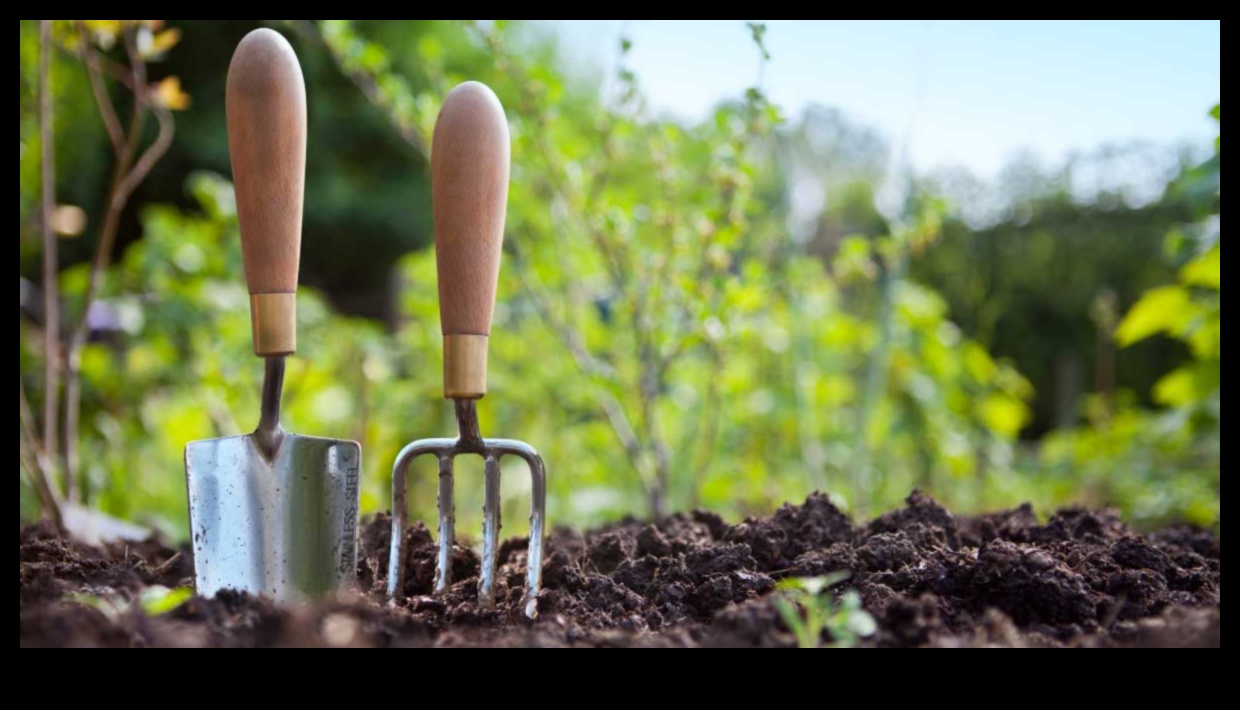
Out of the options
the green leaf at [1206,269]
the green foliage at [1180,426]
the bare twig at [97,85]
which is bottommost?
the green foliage at [1180,426]

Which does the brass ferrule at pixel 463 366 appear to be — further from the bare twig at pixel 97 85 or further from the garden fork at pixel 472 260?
the bare twig at pixel 97 85

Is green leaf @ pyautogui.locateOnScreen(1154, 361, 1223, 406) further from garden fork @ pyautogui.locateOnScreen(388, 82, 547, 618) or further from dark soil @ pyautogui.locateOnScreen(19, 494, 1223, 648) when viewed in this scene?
garden fork @ pyautogui.locateOnScreen(388, 82, 547, 618)

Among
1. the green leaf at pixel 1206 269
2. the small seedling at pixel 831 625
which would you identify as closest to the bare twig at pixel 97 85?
the small seedling at pixel 831 625

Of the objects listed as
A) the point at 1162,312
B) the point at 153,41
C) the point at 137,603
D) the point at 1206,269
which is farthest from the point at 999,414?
the point at 137,603

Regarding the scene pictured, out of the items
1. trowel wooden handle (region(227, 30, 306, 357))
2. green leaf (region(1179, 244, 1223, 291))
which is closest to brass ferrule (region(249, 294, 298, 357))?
trowel wooden handle (region(227, 30, 306, 357))

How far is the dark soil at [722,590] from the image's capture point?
961mm

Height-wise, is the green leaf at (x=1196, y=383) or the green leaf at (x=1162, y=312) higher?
the green leaf at (x=1162, y=312)

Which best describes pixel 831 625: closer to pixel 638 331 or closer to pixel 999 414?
pixel 638 331

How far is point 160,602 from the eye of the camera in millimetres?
952

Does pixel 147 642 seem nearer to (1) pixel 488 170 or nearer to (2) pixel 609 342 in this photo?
(1) pixel 488 170

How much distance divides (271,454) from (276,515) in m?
0.08

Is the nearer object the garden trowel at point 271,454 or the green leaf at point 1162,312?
the garden trowel at point 271,454

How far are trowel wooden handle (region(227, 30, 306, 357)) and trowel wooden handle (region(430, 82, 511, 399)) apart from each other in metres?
0.18

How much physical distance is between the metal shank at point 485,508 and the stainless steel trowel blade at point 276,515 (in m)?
0.06
